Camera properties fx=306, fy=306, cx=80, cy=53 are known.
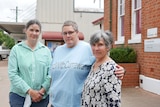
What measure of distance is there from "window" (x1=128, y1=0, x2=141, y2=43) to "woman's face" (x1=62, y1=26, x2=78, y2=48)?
754 centimetres

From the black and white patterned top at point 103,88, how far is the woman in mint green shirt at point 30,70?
870 mm

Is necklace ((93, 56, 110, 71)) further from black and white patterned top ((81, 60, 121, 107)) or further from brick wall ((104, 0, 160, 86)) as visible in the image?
brick wall ((104, 0, 160, 86))

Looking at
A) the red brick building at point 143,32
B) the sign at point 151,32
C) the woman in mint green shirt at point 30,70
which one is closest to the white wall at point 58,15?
the red brick building at point 143,32

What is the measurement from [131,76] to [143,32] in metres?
1.48

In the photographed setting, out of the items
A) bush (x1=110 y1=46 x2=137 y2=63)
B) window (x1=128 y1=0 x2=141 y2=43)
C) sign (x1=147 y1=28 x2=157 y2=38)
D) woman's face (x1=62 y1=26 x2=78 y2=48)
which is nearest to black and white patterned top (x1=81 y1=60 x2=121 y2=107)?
woman's face (x1=62 y1=26 x2=78 y2=48)

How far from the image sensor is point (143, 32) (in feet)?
31.9

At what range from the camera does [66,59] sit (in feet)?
10.7

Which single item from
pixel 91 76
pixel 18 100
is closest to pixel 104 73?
pixel 91 76

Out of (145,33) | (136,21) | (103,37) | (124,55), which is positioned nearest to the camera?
(103,37)

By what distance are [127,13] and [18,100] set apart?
27.3ft

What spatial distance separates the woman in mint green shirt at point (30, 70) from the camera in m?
3.57

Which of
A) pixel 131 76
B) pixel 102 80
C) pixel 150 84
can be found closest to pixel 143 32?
pixel 131 76

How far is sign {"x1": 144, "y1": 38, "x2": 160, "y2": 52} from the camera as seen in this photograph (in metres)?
8.54

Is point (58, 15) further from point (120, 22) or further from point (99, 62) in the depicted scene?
point (99, 62)
